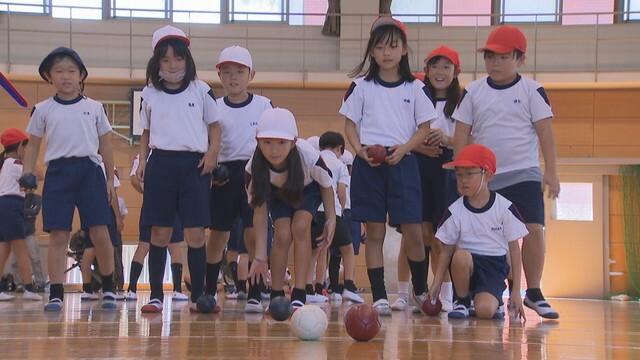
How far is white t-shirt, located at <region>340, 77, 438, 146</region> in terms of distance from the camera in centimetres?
541

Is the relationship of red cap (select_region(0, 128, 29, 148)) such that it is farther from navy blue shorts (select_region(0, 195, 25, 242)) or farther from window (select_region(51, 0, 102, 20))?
window (select_region(51, 0, 102, 20))

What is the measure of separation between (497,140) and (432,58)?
0.83 m

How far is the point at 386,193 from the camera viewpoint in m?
5.33

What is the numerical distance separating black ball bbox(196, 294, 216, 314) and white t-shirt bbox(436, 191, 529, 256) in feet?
4.41

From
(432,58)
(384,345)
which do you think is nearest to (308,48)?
(432,58)

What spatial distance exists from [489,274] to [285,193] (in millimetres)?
1254

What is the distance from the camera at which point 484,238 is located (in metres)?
5.29

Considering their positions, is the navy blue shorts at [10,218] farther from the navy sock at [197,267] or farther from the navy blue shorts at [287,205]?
the navy blue shorts at [287,205]

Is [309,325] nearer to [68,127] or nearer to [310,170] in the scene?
[310,170]

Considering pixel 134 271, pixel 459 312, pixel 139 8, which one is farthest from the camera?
pixel 139 8

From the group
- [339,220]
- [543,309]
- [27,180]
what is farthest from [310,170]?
[339,220]

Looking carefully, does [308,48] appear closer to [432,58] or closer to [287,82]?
[287,82]

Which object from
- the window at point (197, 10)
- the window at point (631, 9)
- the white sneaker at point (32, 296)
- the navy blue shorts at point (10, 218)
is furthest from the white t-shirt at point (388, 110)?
the window at point (631, 9)

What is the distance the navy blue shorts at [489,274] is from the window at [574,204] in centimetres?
987
